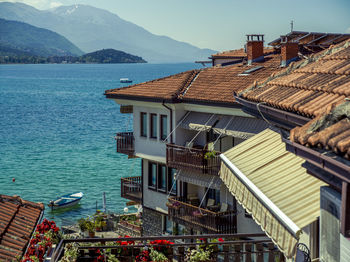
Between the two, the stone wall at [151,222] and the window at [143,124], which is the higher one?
the window at [143,124]

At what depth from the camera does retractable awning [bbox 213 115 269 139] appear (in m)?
23.0

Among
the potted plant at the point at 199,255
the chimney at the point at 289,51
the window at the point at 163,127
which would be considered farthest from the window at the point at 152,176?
the potted plant at the point at 199,255

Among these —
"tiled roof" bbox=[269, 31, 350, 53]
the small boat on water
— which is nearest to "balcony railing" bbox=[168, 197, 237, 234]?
"tiled roof" bbox=[269, 31, 350, 53]

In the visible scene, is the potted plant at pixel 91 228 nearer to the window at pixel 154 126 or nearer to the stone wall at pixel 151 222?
the stone wall at pixel 151 222

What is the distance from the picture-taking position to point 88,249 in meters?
10.5

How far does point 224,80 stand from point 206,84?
3.04ft

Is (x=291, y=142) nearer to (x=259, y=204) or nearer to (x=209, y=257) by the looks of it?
(x=259, y=204)

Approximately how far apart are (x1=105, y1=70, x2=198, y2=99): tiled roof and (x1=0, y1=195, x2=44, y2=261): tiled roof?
37.8 ft

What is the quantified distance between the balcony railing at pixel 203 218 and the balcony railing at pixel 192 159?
5.37ft

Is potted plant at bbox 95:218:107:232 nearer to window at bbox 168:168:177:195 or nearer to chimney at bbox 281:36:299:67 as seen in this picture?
window at bbox 168:168:177:195

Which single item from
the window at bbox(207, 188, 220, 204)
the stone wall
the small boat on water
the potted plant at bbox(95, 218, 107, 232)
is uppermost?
the window at bbox(207, 188, 220, 204)

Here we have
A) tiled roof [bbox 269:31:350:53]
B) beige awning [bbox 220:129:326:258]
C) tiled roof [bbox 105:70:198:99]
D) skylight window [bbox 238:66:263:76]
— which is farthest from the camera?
tiled roof [bbox 269:31:350:53]

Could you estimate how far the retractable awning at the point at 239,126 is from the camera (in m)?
23.0

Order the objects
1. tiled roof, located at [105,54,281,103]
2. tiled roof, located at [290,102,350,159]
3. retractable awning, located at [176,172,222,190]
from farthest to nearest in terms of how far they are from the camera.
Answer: tiled roof, located at [105,54,281,103]
retractable awning, located at [176,172,222,190]
tiled roof, located at [290,102,350,159]
